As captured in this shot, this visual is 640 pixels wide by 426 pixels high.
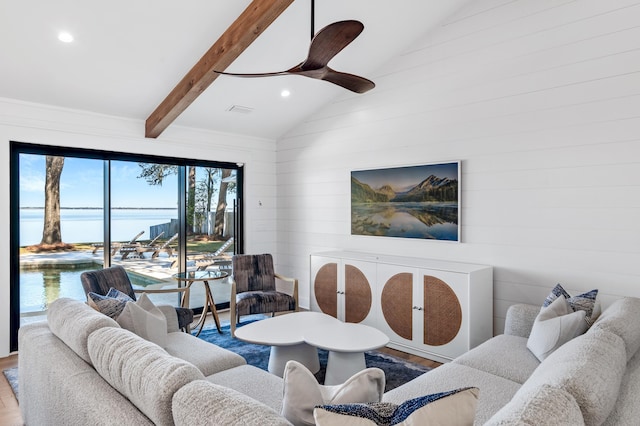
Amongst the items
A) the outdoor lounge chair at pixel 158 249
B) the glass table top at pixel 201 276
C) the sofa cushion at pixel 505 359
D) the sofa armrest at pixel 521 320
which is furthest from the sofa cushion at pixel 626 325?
the outdoor lounge chair at pixel 158 249

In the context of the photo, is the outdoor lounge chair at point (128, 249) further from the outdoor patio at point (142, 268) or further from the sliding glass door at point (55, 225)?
the sliding glass door at point (55, 225)

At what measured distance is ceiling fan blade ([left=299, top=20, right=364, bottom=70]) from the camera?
225cm

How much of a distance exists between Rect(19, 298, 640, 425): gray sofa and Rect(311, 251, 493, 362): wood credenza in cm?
82

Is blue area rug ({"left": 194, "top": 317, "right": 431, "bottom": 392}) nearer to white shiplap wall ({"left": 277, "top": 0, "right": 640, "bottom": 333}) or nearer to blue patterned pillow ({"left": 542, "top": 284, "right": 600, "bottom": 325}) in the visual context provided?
white shiplap wall ({"left": 277, "top": 0, "right": 640, "bottom": 333})

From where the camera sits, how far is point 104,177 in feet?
15.2

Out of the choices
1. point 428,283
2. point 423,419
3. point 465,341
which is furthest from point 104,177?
point 423,419

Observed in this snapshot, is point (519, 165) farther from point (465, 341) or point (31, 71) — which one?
point (31, 71)

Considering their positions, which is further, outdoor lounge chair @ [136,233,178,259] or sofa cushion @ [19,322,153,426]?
outdoor lounge chair @ [136,233,178,259]

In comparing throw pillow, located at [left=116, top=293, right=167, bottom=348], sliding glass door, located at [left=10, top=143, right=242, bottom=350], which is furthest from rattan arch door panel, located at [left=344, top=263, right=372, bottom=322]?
throw pillow, located at [left=116, top=293, right=167, bottom=348]

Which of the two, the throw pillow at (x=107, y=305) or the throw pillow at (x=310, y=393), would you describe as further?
the throw pillow at (x=107, y=305)

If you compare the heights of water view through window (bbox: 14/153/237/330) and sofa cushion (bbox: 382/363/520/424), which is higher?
water view through window (bbox: 14/153/237/330)

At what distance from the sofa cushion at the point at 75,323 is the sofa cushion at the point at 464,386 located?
1.46 meters

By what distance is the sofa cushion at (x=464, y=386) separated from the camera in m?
2.07

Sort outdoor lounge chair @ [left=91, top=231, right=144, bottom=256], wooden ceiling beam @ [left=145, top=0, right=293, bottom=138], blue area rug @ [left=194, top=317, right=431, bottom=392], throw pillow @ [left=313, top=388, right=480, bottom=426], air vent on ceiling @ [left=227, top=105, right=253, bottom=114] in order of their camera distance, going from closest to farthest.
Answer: throw pillow @ [left=313, top=388, right=480, bottom=426]
wooden ceiling beam @ [left=145, top=0, right=293, bottom=138]
blue area rug @ [left=194, top=317, right=431, bottom=392]
outdoor lounge chair @ [left=91, top=231, right=144, bottom=256]
air vent on ceiling @ [left=227, top=105, right=253, bottom=114]
